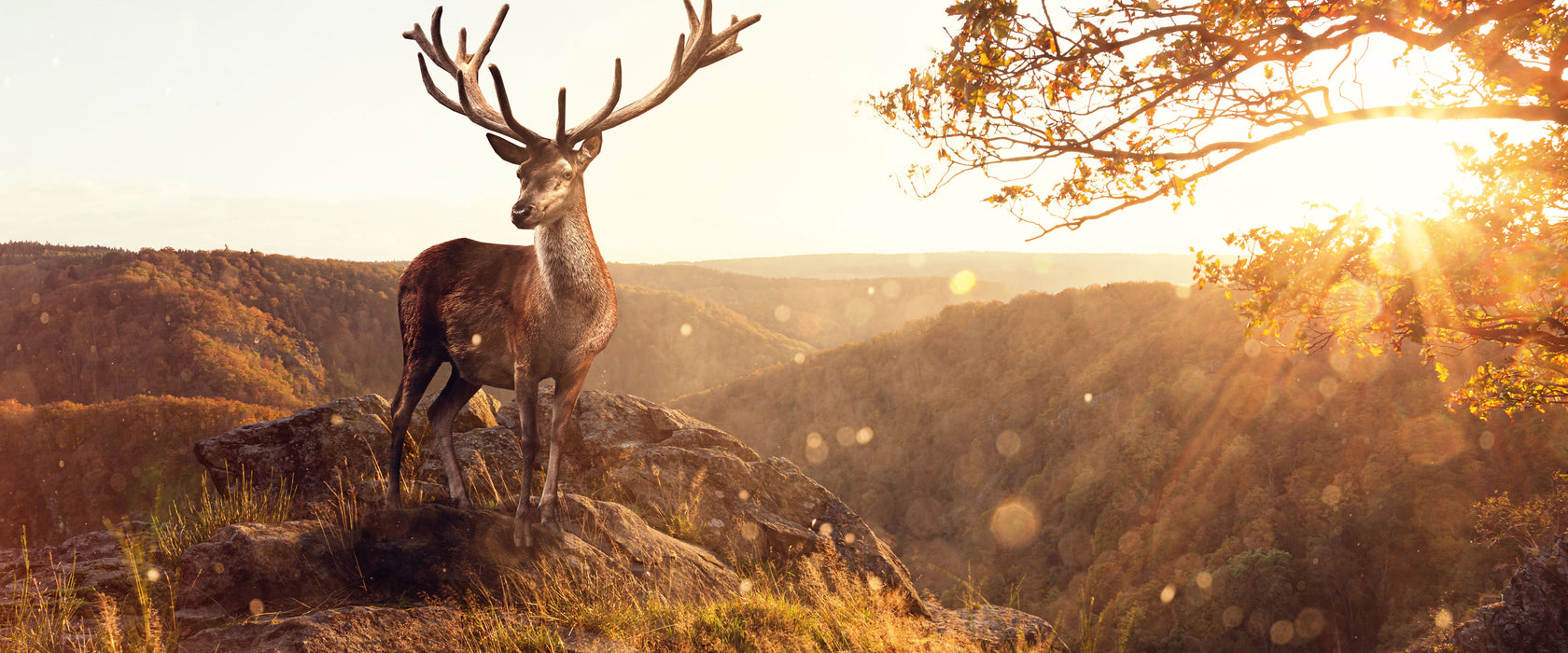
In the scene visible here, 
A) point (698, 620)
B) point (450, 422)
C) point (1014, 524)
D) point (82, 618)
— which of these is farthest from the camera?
point (1014, 524)

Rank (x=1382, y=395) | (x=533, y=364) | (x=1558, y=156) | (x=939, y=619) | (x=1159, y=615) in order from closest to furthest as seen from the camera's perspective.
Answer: (x=533, y=364)
(x=1558, y=156)
(x=939, y=619)
(x=1159, y=615)
(x=1382, y=395)

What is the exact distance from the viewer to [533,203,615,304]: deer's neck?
610 centimetres

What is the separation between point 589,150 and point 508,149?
65 cm

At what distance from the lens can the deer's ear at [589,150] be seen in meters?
6.07

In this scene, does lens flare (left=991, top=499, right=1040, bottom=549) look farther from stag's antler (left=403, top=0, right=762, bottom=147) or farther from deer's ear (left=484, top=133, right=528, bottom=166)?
deer's ear (left=484, top=133, right=528, bottom=166)

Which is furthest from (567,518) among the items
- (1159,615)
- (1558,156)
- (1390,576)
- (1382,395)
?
(1382,395)

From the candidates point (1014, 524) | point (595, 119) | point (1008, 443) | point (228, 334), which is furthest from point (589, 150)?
point (228, 334)

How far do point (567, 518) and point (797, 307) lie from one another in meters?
151

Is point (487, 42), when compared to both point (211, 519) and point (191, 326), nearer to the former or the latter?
point (211, 519)

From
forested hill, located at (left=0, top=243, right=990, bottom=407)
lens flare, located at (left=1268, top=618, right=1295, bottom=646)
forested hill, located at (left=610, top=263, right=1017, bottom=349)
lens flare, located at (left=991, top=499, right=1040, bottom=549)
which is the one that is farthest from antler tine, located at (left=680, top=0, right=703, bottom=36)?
forested hill, located at (left=610, top=263, right=1017, bottom=349)

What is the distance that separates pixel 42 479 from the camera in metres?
26.5

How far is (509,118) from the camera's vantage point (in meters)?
5.60

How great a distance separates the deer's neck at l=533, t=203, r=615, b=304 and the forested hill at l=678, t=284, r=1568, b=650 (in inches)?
952

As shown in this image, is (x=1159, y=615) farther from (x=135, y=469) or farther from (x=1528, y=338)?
(x=135, y=469)
